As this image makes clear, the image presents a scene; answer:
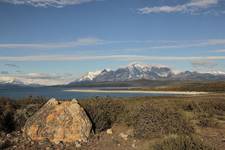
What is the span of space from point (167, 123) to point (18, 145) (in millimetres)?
5743

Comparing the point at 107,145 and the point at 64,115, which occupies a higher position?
the point at 64,115

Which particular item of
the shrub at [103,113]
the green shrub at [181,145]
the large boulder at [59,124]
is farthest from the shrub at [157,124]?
the green shrub at [181,145]

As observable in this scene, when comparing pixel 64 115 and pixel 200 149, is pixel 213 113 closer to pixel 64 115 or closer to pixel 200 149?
pixel 64 115

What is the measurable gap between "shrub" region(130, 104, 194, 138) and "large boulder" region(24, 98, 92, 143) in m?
2.05

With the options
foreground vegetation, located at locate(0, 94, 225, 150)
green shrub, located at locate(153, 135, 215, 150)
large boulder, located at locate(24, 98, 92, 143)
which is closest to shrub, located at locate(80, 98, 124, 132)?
foreground vegetation, located at locate(0, 94, 225, 150)

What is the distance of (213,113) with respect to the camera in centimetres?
2248

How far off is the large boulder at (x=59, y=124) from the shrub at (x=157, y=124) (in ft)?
6.74

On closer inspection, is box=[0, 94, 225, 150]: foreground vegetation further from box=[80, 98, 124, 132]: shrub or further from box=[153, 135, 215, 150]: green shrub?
box=[153, 135, 215, 150]: green shrub

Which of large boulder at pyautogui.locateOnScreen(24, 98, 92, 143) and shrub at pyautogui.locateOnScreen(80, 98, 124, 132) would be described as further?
shrub at pyautogui.locateOnScreen(80, 98, 124, 132)

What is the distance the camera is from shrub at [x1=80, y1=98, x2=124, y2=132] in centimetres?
1531

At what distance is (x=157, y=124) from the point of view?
14.4 m

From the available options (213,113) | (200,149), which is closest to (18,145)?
(200,149)

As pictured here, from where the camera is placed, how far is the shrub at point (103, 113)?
15.3 meters

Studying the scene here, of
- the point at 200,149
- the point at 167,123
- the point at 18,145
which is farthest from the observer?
the point at 167,123
